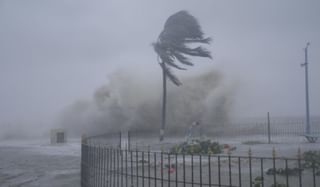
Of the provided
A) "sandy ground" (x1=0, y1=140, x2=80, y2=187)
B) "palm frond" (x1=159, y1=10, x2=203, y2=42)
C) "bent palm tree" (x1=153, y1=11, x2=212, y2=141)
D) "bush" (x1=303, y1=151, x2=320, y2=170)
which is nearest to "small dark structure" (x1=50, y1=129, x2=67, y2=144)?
"bent palm tree" (x1=153, y1=11, x2=212, y2=141)

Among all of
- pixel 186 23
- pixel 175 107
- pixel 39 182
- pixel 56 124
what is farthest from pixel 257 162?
pixel 56 124

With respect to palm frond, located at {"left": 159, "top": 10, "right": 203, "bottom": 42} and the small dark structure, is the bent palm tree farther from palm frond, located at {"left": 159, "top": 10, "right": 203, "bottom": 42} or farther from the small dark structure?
the small dark structure

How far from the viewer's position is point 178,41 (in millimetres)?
27672

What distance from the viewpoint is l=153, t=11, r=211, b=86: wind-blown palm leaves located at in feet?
89.3

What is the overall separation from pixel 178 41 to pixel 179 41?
91 mm

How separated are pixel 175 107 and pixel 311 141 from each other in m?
19.2

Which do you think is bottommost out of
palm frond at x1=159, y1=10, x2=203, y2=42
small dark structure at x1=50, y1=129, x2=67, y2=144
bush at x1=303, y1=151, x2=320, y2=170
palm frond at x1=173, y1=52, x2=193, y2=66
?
small dark structure at x1=50, y1=129, x2=67, y2=144

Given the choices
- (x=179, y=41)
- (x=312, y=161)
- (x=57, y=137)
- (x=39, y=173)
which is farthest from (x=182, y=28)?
(x=312, y=161)

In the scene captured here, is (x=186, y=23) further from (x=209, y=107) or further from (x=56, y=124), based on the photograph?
(x=56, y=124)

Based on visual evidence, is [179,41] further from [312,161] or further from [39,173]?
[312,161]

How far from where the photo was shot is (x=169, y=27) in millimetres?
28312

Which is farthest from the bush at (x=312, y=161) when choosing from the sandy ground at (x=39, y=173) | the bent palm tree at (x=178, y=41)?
the bent palm tree at (x=178, y=41)

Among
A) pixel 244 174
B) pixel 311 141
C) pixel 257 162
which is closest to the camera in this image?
pixel 244 174

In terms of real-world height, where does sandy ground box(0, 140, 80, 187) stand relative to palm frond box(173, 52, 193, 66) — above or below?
below
